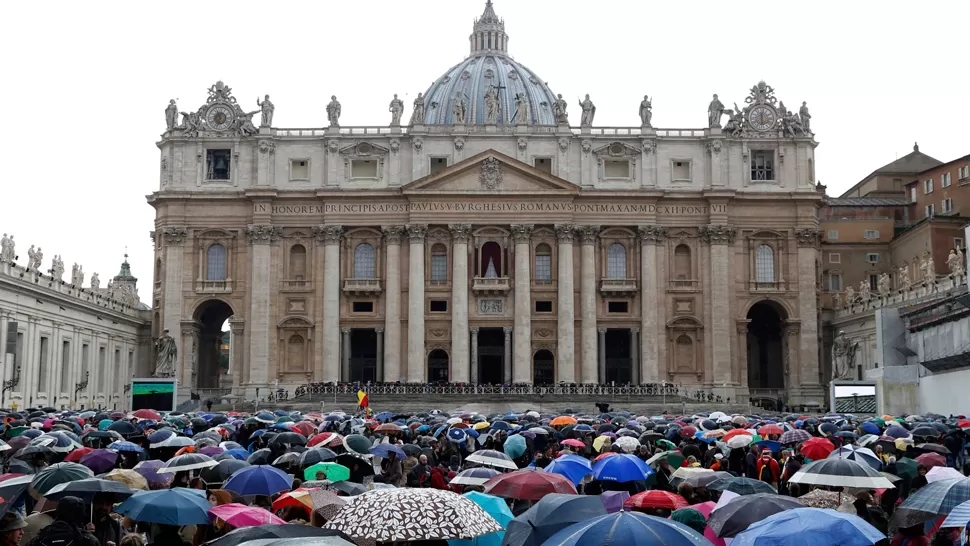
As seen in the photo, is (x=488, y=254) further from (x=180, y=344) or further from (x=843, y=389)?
(x=843, y=389)

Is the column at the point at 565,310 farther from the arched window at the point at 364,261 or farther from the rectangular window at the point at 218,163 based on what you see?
the rectangular window at the point at 218,163

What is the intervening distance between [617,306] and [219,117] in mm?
31073

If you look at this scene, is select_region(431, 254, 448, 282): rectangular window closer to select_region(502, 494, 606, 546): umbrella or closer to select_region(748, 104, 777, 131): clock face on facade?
Result: select_region(748, 104, 777, 131): clock face on facade

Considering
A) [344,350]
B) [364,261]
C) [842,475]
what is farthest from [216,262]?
[842,475]

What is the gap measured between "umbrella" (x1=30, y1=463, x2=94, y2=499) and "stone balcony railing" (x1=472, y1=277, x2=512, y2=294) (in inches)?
2558

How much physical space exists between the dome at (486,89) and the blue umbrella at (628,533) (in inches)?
4120

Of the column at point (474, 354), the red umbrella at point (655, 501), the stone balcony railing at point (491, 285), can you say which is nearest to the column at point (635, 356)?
the stone balcony railing at point (491, 285)

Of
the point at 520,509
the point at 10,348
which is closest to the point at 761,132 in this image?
the point at 10,348

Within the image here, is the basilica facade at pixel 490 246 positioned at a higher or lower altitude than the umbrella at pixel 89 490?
higher

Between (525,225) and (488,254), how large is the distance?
10.9ft

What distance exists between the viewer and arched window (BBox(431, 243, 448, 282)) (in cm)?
8288

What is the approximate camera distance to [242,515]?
1305 cm

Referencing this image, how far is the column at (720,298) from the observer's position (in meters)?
81.8

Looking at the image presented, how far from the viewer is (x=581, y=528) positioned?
34.8 feet
